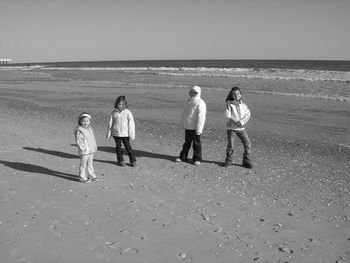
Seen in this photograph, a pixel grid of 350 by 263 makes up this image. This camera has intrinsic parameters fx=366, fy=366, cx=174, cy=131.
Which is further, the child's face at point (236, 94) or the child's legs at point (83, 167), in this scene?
the child's face at point (236, 94)

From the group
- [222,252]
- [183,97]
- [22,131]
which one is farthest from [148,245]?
[183,97]

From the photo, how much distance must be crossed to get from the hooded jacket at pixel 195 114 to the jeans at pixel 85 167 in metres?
2.29

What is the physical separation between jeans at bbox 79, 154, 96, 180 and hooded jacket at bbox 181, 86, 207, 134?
7.52 ft

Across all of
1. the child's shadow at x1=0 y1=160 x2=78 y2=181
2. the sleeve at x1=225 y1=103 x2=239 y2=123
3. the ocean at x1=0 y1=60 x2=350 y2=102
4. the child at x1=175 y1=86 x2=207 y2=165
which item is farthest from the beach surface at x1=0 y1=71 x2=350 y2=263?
the ocean at x1=0 y1=60 x2=350 y2=102

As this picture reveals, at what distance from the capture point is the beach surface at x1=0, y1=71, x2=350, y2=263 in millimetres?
4242

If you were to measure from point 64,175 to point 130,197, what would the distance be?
5.66 feet

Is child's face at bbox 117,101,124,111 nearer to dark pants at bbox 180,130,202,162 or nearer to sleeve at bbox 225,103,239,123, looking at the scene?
dark pants at bbox 180,130,202,162

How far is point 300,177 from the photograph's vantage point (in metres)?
7.10

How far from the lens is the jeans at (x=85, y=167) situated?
647cm

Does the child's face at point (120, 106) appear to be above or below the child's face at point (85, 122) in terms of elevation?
above

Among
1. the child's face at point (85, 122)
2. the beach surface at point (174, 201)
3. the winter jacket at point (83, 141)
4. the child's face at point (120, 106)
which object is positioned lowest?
the beach surface at point (174, 201)

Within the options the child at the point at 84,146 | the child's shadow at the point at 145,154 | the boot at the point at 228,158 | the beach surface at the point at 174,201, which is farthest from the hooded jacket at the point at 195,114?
the child at the point at 84,146

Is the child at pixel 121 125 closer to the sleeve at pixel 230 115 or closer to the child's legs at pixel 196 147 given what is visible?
the child's legs at pixel 196 147

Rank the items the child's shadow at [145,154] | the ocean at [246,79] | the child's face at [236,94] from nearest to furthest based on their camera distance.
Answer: the child's face at [236,94] → the child's shadow at [145,154] → the ocean at [246,79]
